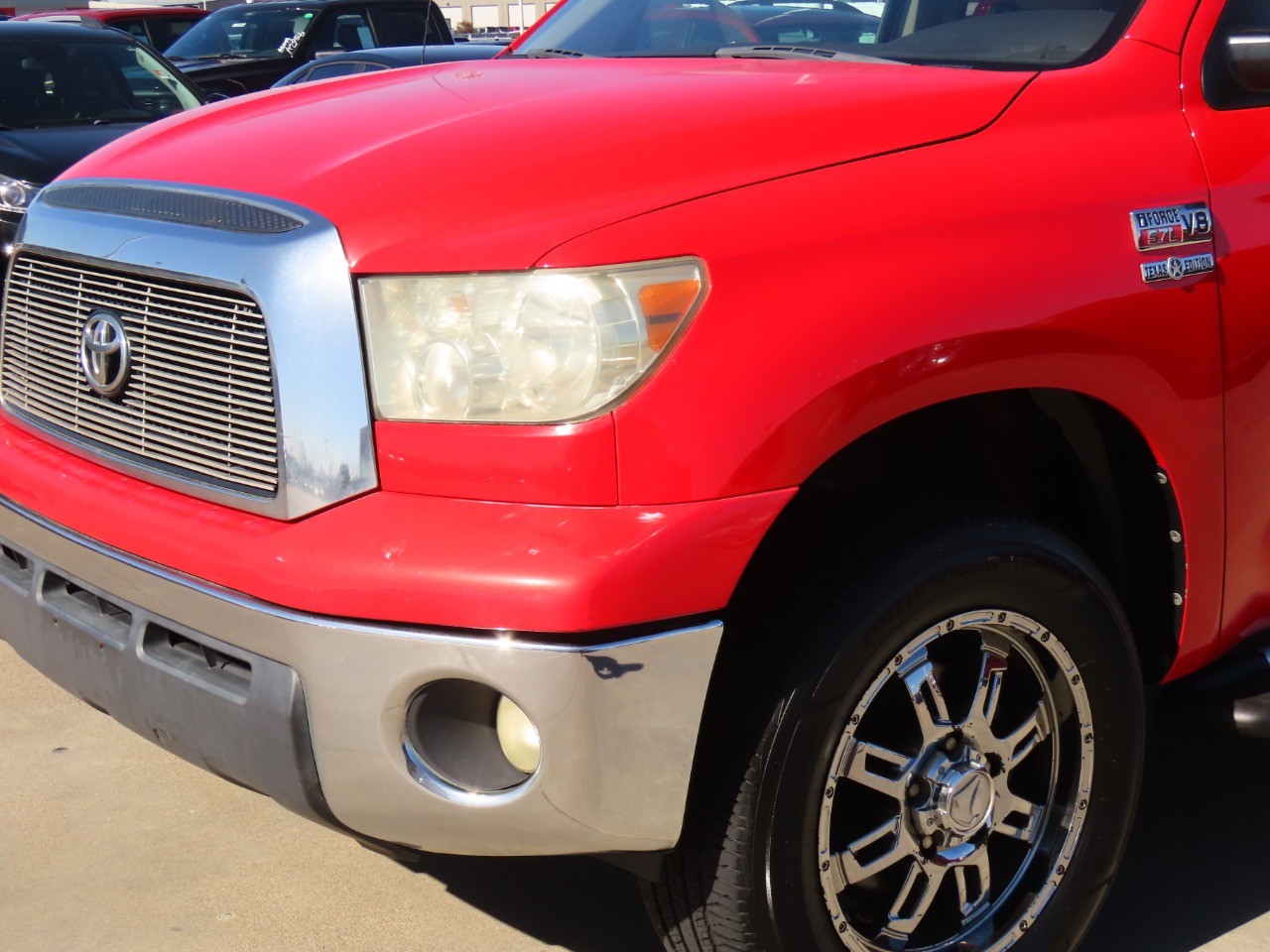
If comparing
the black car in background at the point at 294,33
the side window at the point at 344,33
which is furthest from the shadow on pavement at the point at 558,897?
→ the side window at the point at 344,33

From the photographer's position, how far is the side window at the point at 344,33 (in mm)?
13203

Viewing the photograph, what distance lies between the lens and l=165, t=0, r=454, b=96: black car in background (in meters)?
13.0

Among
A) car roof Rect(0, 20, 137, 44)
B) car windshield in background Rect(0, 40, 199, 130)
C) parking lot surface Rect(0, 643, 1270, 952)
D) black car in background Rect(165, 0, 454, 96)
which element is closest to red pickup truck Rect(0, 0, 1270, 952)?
parking lot surface Rect(0, 643, 1270, 952)

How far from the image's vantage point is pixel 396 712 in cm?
188

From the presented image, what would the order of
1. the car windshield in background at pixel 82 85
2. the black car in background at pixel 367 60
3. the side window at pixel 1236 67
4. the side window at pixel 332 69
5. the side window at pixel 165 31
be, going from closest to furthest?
1. the side window at pixel 1236 67
2. the car windshield in background at pixel 82 85
3. the black car in background at pixel 367 60
4. the side window at pixel 332 69
5. the side window at pixel 165 31

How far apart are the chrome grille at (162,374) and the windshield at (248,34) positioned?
36.7 ft

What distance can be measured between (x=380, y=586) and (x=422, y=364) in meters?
0.30

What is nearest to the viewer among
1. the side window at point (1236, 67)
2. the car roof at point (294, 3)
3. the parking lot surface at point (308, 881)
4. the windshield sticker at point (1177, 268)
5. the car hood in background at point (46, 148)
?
the windshield sticker at point (1177, 268)

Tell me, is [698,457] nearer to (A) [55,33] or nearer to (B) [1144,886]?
(B) [1144,886]

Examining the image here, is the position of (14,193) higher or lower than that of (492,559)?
lower

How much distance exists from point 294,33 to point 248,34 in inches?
19.1

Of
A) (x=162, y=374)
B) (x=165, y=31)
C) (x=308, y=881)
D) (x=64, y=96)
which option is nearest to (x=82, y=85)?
(x=64, y=96)

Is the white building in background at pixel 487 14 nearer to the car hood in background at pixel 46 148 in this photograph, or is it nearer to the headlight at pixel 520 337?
the car hood in background at pixel 46 148

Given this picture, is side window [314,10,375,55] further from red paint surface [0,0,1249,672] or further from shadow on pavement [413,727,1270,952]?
shadow on pavement [413,727,1270,952]
